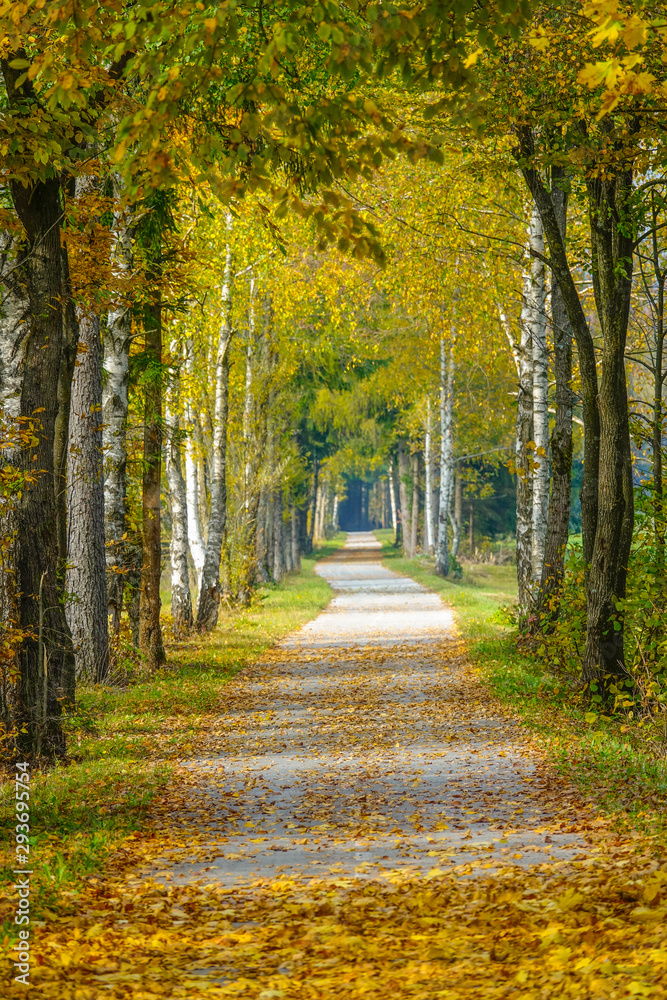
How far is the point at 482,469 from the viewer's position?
5056 cm

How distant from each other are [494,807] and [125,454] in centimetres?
789

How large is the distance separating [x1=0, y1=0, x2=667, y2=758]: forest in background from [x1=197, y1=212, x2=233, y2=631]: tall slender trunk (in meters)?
0.05

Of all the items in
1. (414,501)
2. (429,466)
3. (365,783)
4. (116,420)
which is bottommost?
(365,783)

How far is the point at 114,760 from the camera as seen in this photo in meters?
8.91

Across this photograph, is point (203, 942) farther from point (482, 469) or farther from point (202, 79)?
point (482, 469)

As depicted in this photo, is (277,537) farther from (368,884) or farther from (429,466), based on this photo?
(368,884)

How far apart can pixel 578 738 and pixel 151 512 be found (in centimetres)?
696

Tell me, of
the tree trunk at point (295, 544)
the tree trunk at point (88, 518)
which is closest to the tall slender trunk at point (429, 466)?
the tree trunk at point (295, 544)

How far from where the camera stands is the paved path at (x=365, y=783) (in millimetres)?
6414

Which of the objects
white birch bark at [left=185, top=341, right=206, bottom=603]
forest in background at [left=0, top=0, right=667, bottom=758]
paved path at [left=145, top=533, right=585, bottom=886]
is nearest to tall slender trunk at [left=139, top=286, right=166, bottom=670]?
forest in background at [left=0, top=0, right=667, bottom=758]

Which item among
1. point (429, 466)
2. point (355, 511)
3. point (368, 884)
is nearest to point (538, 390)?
point (368, 884)

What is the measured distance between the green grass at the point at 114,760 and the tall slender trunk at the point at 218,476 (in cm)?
172

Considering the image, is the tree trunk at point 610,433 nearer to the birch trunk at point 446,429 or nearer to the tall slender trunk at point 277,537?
the birch trunk at point 446,429

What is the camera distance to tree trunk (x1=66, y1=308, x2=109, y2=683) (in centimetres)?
1228
